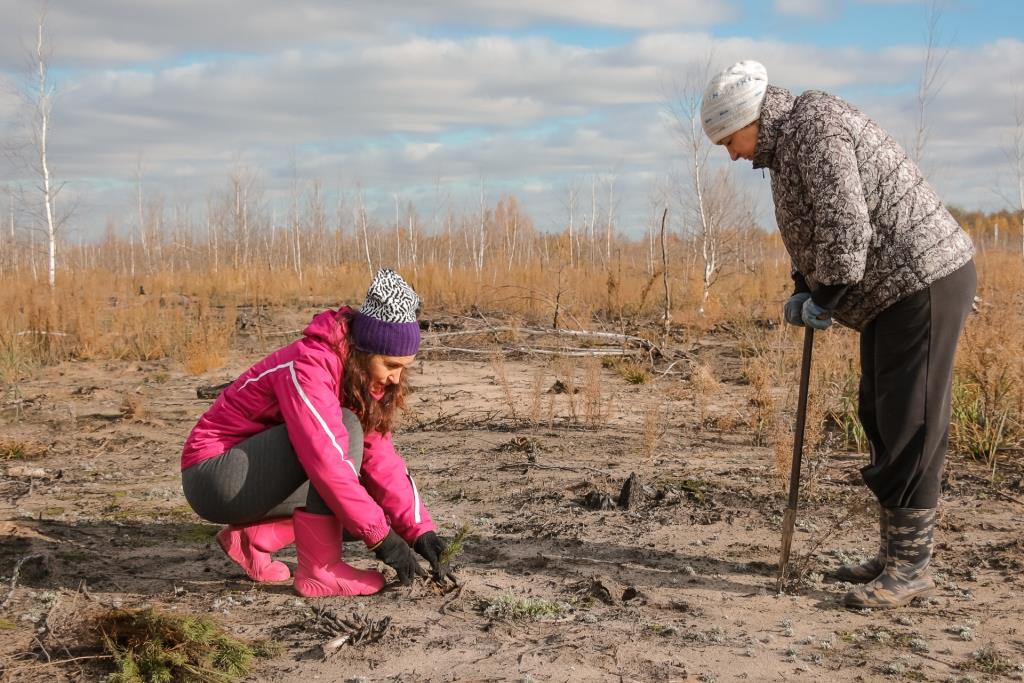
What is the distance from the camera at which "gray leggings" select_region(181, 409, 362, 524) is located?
123 inches

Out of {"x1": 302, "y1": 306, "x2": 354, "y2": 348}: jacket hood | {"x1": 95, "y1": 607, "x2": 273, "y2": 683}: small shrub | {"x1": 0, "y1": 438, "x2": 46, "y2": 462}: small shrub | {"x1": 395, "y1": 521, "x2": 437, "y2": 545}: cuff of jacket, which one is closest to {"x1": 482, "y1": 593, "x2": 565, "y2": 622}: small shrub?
{"x1": 395, "y1": 521, "x2": 437, "y2": 545}: cuff of jacket

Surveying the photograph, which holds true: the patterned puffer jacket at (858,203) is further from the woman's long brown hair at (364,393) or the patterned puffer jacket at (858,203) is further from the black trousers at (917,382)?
the woman's long brown hair at (364,393)

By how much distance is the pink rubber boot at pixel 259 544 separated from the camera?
338cm

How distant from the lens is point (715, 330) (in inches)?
480

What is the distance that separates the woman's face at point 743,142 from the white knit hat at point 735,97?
25 mm

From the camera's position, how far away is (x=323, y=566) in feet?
10.5

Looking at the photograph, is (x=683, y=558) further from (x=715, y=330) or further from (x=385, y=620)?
(x=715, y=330)

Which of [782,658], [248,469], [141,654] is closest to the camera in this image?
[141,654]

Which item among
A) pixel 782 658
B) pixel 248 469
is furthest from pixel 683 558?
pixel 248 469

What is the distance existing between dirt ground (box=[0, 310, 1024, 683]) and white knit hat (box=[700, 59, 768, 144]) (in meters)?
Result: 1.55

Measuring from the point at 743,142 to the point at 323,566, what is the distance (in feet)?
6.66

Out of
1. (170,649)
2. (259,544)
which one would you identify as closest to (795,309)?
(259,544)

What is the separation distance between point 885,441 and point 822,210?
821mm

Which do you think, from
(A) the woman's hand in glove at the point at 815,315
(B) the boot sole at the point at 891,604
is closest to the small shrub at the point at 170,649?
(B) the boot sole at the point at 891,604
